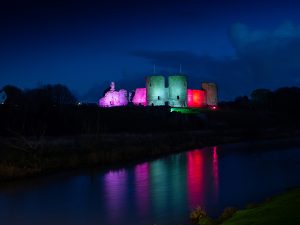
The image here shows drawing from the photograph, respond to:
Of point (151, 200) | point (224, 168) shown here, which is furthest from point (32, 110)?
point (151, 200)

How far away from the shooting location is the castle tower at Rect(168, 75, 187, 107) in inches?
3093

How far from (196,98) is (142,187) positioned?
6517 centimetres

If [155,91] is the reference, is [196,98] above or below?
below

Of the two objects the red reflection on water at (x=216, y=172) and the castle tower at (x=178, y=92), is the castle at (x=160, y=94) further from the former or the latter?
the red reflection on water at (x=216, y=172)

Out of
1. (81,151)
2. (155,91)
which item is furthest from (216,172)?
(155,91)

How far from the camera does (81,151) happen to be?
2880 cm

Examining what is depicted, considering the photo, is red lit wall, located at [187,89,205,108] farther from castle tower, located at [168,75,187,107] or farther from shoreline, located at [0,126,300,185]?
shoreline, located at [0,126,300,185]

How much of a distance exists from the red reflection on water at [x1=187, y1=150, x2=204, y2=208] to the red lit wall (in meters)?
48.2

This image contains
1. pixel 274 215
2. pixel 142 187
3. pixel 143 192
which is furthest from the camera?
pixel 142 187

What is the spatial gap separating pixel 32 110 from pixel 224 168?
20.8 metres

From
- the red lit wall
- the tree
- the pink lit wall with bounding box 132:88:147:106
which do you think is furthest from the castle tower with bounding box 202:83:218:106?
the tree

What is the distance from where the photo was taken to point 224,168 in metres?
27.8

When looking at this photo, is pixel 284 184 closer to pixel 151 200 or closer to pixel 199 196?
pixel 199 196

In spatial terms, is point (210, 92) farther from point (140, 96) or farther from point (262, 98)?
point (262, 98)
